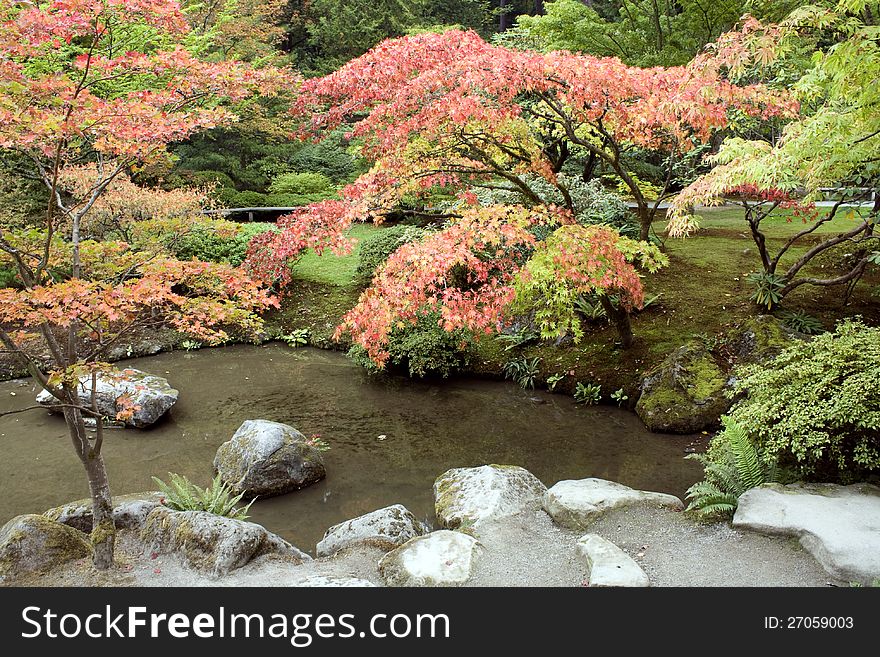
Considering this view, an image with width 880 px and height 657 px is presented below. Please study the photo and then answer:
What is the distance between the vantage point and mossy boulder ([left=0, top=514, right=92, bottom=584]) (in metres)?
5.16

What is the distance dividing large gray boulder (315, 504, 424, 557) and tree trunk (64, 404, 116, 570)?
175 cm

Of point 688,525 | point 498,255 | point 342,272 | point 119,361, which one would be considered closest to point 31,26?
point 498,255

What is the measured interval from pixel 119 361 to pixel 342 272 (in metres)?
4.95

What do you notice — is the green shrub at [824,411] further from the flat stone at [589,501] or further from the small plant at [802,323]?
the small plant at [802,323]

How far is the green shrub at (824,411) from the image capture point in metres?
5.14

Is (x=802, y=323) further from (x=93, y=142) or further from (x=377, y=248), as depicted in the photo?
(x=93, y=142)

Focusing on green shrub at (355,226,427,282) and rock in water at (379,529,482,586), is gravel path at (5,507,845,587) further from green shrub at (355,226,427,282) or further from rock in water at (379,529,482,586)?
green shrub at (355,226,427,282)

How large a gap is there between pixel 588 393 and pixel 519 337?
5.88 ft

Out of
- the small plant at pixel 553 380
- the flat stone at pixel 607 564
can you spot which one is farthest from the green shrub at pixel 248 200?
the flat stone at pixel 607 564

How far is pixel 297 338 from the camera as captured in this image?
1257cm

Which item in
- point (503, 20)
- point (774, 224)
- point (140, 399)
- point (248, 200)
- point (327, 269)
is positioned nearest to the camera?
point (140, 399)

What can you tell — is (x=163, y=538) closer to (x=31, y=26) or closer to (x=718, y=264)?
(x=31, y=26)

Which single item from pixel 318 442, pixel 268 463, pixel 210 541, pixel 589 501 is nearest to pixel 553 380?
pixel 318 442

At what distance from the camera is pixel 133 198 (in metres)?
11.5
